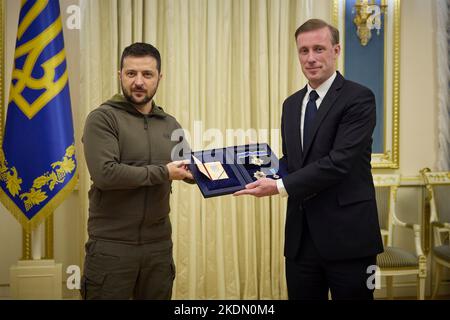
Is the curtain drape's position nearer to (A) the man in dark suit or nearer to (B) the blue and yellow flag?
(A) the man in dark suit

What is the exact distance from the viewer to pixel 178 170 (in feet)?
6.59

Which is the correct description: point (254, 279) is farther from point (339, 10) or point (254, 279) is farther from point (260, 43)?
point (339, 10)

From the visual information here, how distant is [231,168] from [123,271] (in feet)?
2.23

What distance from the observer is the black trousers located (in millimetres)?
1860

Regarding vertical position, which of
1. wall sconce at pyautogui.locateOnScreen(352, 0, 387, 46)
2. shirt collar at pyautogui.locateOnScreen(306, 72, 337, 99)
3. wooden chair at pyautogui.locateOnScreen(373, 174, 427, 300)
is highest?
wall sconce at pyautogui.locateOnScreen(352, 0, 387, 46)

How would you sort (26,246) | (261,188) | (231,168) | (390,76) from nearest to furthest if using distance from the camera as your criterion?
(261,188) → (231,168) → (26,246) → (390,76)

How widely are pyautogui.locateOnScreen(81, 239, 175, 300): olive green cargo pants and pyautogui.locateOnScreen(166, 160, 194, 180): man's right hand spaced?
31 centimetres

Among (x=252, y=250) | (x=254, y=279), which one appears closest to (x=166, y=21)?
(x=252, y=250)

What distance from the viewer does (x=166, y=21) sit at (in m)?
3.46

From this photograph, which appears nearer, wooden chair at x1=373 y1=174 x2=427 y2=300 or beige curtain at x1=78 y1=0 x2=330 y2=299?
wooden chair at x1=373 y1=174 x2=427 y2=300

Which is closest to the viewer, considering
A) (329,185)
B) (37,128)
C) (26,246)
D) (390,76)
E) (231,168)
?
(329,185)

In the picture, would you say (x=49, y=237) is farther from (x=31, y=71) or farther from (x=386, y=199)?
(x=386, y=199)

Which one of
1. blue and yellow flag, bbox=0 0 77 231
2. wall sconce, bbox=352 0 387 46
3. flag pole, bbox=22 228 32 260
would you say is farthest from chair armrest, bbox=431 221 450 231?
flag pole, bbox=22 228 32 260

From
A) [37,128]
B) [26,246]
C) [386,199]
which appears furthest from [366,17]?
[26,246]
